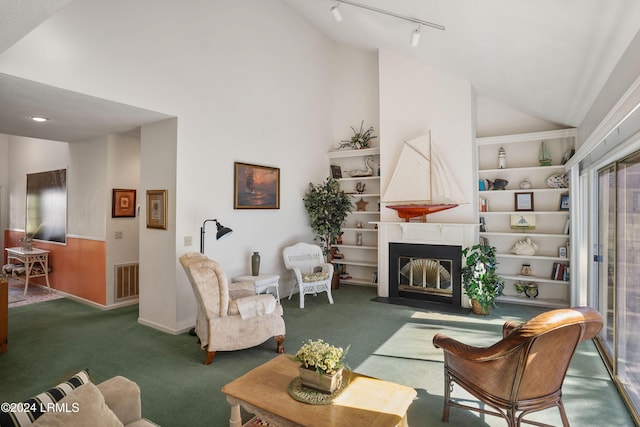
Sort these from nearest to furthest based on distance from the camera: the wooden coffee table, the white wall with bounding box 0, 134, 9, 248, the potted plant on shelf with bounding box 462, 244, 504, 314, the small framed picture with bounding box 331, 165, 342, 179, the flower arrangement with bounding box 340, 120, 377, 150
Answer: the wooden coffee table < the potted plant on shelf with bounding box 462, 244, 504, 314 < the flower arrangement with bounding box 340, 120, 377, 150 < the small framed picture with bounding box 331, 165, 342, 179 < the white wall with bounding box 0, 134, 9, 248

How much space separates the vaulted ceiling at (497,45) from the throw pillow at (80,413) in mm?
1608

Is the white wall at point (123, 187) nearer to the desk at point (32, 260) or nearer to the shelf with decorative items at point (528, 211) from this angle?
the desk at point (32, 260)

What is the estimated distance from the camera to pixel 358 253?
6660 mm

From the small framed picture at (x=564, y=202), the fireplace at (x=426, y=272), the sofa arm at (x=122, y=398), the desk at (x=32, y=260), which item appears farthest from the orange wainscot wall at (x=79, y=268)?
the small framed picture at (x=564, y=202)

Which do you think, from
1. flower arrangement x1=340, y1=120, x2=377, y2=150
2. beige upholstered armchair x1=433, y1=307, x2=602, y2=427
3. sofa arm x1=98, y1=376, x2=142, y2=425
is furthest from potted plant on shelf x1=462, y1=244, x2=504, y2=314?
sofa arm x1=98, y1=376, x2=142, y2=425

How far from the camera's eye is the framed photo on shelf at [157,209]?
405 centimetres

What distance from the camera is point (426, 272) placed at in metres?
5.41

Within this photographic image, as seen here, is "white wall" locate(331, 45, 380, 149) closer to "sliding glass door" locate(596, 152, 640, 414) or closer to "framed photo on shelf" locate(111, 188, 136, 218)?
"framed photo on shelf" locate(111, 188, 136, 218)

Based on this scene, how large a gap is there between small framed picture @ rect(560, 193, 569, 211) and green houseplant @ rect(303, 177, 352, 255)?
3.13 metres

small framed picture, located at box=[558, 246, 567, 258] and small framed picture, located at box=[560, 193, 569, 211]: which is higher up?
small framed picture, located at box=[560, 193, 569, 211]

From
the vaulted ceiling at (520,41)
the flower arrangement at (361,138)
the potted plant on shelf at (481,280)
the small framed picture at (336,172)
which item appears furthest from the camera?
the small framed picture at (336,172)

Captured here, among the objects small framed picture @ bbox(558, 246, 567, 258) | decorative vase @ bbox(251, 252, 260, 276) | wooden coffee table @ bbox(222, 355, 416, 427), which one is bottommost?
wooden coffee table @ bbox(222, 355, 416, 427)

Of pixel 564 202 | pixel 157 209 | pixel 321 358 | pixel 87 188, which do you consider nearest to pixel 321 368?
pixel 321 358

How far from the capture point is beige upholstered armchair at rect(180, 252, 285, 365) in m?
3.13
